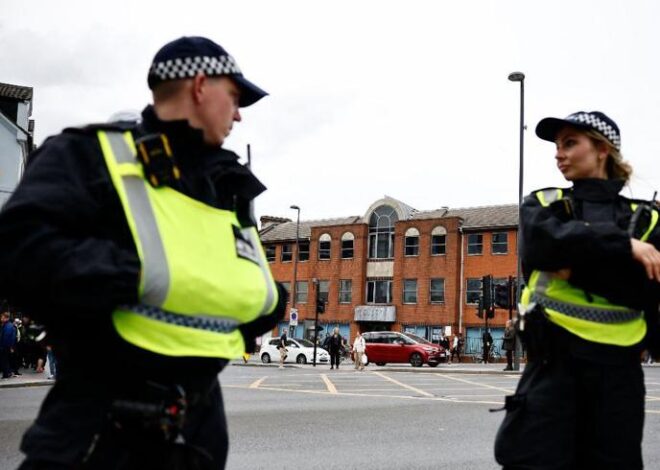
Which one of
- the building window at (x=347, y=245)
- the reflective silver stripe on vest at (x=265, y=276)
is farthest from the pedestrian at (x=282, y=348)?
the reflective silver stripe on vest at (x=265, y=276)

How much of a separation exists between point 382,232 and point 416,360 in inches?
809

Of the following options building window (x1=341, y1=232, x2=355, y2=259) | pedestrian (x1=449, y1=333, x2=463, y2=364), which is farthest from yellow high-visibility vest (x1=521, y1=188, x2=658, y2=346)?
building window (x1=341, y1=232, x2=355, y2=259)

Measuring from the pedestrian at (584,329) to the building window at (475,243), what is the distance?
45.2 m

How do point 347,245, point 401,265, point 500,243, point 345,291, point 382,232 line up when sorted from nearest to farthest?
point 500,243 → point 401,265 → point 382,232 → point 345,291 → point 347,245

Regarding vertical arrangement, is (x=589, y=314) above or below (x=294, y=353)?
above

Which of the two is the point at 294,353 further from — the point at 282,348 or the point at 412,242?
the point at 412,242

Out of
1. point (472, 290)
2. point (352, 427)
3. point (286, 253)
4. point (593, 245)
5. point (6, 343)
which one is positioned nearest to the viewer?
point (593, 245)

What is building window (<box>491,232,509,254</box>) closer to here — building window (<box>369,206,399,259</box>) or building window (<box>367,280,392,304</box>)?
building window (<box>369,206,399,259</box>)

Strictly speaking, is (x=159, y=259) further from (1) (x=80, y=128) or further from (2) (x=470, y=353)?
(2) (x=470, y=353)

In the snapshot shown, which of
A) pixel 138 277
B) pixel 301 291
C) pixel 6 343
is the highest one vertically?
pixel 138 277

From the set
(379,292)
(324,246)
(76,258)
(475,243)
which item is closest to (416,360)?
(475,243)

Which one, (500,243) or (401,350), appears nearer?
(401,350)

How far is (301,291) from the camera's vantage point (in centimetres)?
5566

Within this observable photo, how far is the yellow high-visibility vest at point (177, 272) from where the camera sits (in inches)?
76.4
